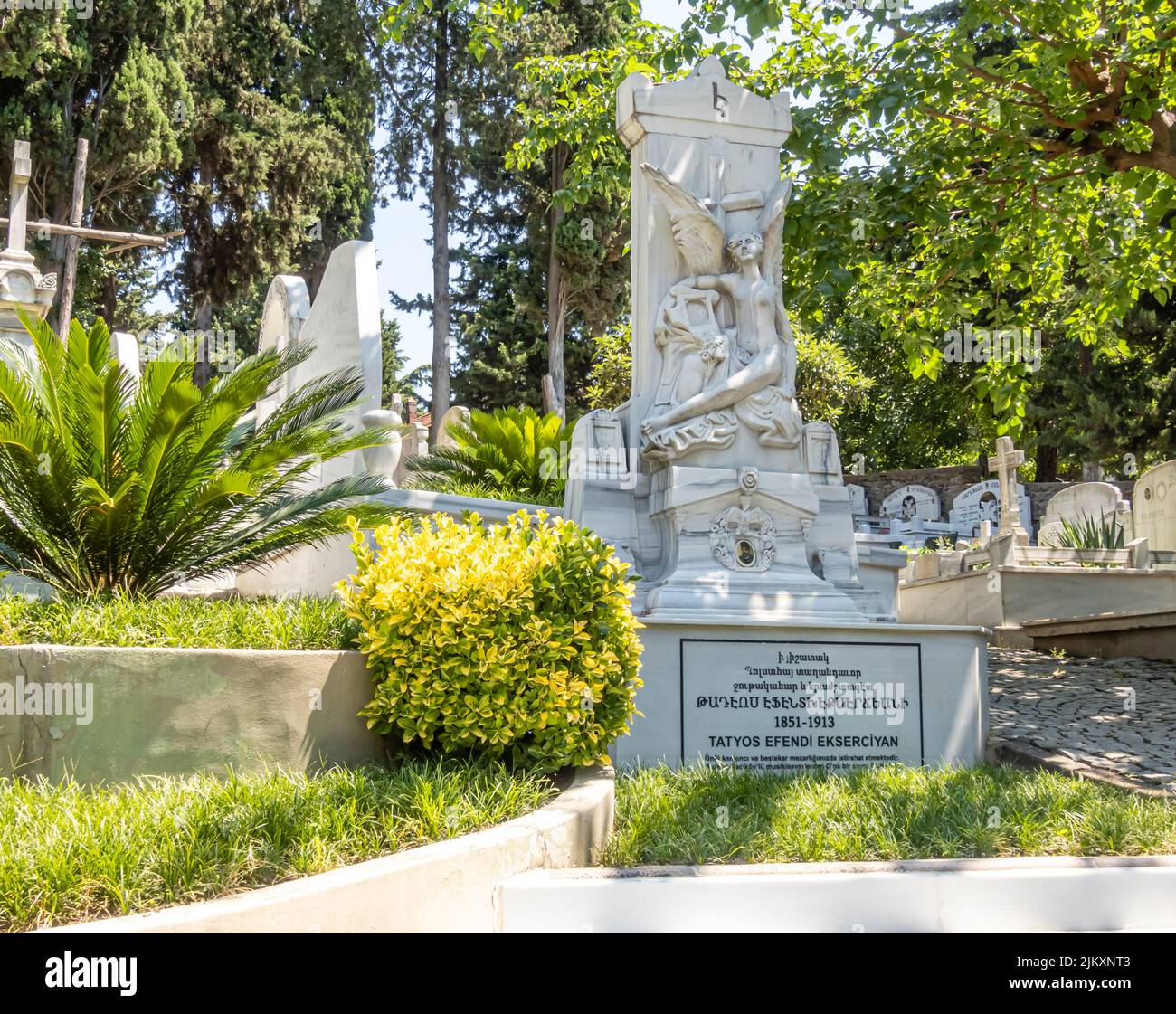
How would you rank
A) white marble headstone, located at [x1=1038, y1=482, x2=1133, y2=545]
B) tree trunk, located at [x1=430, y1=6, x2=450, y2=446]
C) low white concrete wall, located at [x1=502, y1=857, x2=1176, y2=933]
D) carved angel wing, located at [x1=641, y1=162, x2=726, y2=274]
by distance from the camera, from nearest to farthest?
low white concrete wall, located at [x1=502, y1=857, x2=1176, y2=933] → carved angel wing, located at [x1=641, y1=162, x2=726, y2=274] → white marble headstone, located at [x1=1038, y1=482, x2=1133, y2=545] → tree trunk, located at [x1=430, y1=6, x2=450, y2=446]

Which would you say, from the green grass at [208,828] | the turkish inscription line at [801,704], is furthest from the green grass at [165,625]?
the turkish inscription line at [801,704]

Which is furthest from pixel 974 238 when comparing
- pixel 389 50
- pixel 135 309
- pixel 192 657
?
pixel 135 309

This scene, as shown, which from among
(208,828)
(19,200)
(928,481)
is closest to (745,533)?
(208,828)

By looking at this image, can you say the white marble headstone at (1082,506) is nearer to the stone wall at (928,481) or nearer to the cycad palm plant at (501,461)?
the cycad palm plant at (501,461)

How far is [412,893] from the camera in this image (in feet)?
10.9

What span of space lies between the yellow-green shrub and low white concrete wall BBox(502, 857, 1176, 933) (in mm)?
782

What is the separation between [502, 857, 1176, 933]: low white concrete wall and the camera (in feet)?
11.8

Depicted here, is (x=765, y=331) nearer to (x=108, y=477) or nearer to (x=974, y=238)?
(x=974, y=238)

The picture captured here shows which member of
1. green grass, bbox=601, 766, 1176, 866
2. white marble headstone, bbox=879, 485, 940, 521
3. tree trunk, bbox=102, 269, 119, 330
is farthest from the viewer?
white marble headstone, bbox=879, 485, 940, 521

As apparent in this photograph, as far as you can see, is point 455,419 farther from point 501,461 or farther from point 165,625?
point 165,625

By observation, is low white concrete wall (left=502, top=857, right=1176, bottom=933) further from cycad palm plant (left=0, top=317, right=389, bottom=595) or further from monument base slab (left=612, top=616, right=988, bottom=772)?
cycad palm plant (left=0, top=317, right=389, bottom=595)

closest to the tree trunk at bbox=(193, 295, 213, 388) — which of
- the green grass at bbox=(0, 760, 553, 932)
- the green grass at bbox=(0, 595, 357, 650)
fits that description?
the green grass at bbox=(0, 595, 357, 650)

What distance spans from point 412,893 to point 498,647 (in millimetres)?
1231

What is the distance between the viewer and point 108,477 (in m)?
4.96
